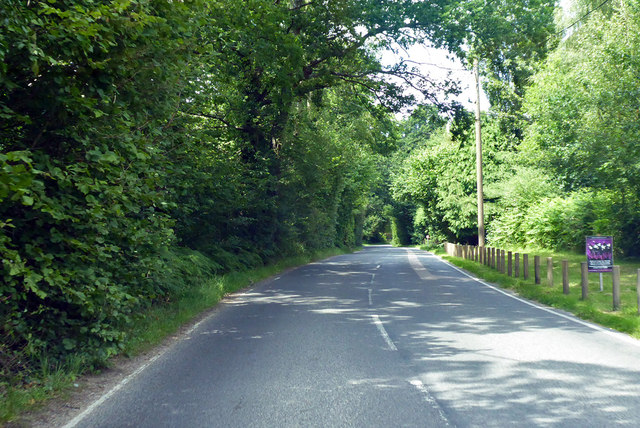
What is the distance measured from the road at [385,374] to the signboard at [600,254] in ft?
7.25

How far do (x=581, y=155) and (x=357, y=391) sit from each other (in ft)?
55.3

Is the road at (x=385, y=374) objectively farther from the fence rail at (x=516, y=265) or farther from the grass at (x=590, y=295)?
the fence rail at (x=516, y=265)

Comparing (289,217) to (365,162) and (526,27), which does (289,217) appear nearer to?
(526,27)

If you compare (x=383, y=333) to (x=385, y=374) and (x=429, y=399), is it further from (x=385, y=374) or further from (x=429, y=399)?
(x=429, y=399)

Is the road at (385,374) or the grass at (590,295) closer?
the road at (385,374)

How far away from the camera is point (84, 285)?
629 cm

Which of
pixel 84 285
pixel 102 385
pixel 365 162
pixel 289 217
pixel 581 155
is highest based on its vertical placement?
pixel 365 162

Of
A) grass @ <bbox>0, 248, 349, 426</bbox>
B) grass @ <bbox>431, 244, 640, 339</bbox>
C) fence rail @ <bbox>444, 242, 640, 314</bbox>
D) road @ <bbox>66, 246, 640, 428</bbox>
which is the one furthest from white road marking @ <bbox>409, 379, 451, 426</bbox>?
fence rail @ <bbox>444, 242, 640, 314</bbox>

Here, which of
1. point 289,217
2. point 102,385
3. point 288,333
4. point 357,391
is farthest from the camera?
point 289,217

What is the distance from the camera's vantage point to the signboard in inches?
489

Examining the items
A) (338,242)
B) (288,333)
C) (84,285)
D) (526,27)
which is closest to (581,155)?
(526,27)

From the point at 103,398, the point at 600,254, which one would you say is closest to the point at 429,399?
the point at 103,398

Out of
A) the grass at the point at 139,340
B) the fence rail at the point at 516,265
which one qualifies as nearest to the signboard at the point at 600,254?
the fence rail at the point at 516,265

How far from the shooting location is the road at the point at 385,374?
4898 mm
